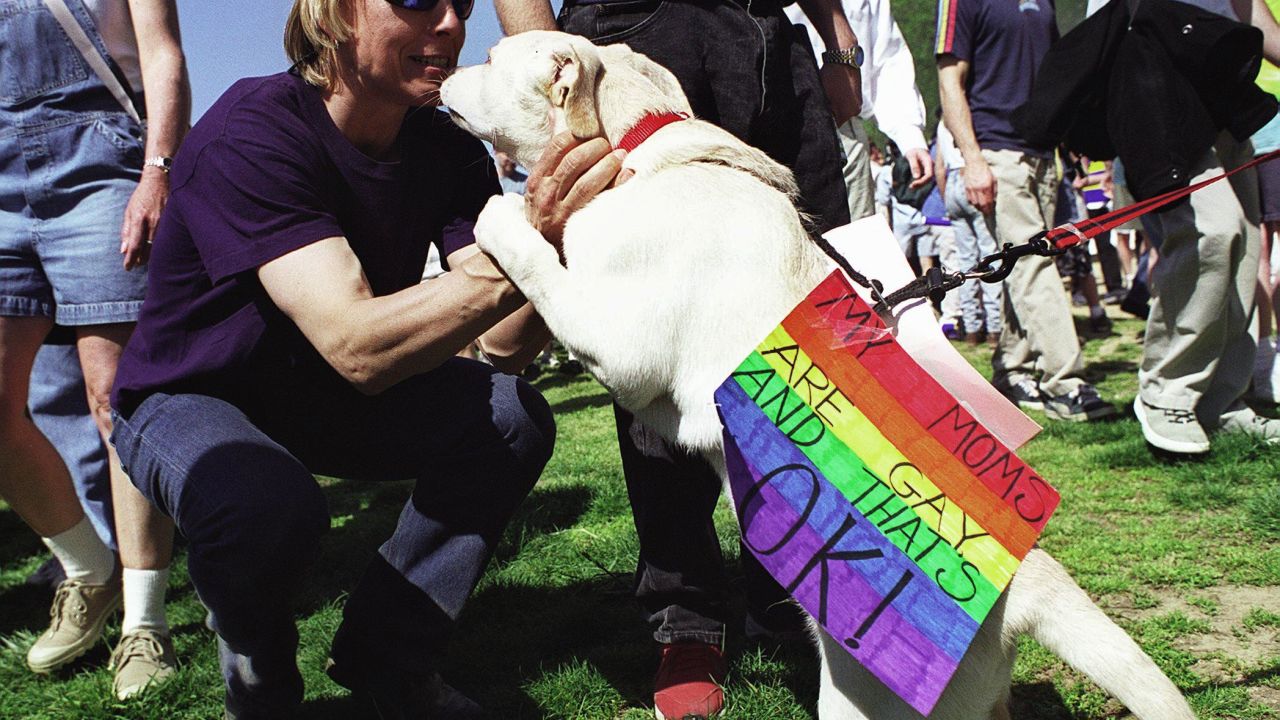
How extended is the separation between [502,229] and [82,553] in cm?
252

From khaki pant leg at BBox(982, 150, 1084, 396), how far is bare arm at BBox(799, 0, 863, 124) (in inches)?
112

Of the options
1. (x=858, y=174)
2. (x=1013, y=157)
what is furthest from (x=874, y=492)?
(x=1013, y=157)

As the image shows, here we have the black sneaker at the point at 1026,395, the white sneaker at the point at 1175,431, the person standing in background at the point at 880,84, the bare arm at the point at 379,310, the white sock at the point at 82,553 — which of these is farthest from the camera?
the black sneaker at the point at 1026,395

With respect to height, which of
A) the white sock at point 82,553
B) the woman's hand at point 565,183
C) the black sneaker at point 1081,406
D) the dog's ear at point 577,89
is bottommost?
the black sneaker at point 1081,406

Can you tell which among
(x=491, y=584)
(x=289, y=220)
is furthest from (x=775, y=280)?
(x=491, y=584)

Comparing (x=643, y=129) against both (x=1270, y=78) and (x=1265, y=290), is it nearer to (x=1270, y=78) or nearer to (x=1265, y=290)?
(x=1270, y=78)

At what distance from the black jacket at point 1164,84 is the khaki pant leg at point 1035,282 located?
4.25ft

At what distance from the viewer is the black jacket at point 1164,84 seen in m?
4.21

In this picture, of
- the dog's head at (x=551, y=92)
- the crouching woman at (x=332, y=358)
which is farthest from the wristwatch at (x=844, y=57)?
the crouching woman at (x=332, y=358)

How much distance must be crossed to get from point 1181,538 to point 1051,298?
8.41 feet

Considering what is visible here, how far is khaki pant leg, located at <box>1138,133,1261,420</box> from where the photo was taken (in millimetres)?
4344

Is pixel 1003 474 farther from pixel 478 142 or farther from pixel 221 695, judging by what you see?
pixel 221 695

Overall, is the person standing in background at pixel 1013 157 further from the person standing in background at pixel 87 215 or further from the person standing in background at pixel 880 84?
the person standing in background at pixel 87 215

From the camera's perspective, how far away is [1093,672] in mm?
1856
